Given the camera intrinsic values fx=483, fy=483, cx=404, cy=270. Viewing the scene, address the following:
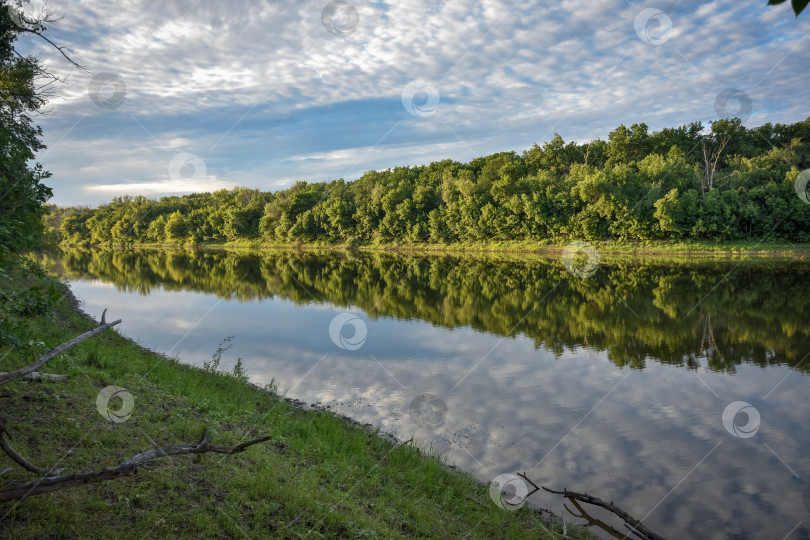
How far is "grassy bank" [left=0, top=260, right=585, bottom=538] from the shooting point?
5184 millimetres

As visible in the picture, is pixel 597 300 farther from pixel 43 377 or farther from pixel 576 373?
pixel 43 377

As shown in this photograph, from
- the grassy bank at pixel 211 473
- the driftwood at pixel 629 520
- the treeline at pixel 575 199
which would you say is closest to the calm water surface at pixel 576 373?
the driftwood at pixel 629 520

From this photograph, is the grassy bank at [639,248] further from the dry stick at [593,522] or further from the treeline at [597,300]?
the dry stick at [593,522]

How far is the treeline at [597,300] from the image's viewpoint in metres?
18.6

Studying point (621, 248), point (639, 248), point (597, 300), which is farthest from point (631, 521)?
point (621, 248)

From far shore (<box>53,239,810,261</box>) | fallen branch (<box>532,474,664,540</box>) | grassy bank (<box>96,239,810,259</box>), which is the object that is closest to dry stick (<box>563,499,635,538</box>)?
fallen branch (<box>532,474,664,540</box>)

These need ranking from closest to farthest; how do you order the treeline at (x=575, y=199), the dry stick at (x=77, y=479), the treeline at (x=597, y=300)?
the dry stick at (x=77, y=479) < the treeline at (x=597, y=300) < the treeline at (x=575, y=199)

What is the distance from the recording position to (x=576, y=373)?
1560cm

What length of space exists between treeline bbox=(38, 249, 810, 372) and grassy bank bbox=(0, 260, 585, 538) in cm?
1091

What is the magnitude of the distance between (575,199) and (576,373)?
51.8 metres

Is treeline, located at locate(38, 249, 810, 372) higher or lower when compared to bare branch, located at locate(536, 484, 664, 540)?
higher

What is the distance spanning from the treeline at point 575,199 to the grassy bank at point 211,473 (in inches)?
1502

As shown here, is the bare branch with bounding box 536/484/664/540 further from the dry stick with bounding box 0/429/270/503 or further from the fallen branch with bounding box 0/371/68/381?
the fallen branch with bounding box 0/371/68/381

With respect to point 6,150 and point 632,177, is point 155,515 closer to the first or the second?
point 6,150
